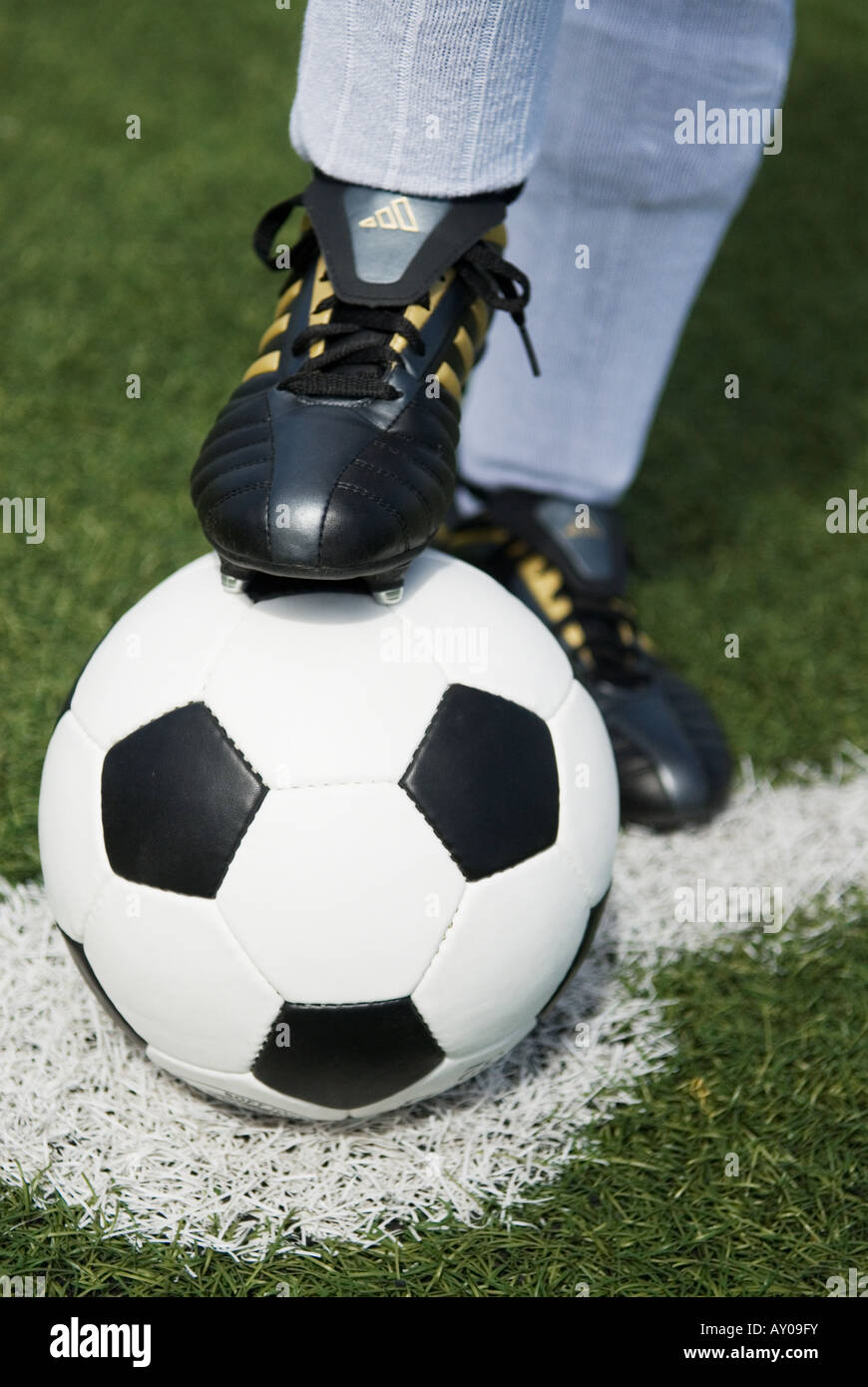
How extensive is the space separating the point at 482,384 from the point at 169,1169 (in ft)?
5.20

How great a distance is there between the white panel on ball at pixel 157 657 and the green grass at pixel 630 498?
24.1 inches

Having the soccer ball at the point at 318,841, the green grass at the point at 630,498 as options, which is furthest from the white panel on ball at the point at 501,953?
the green grass at the point at 630,498

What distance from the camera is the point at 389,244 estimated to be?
5.75 ft

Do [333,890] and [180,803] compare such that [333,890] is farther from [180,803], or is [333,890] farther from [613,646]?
[613,646]

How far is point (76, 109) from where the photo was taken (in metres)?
4.79

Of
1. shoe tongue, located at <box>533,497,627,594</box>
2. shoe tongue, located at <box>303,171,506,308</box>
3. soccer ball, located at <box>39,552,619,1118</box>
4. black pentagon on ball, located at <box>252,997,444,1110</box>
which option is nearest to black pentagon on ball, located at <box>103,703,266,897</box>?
soccer ball, located at <box>39,552,619,1118</box>

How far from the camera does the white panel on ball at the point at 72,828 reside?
5.31 ft

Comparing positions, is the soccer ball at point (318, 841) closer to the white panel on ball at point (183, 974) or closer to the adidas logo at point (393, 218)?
the white panel on ball at point (183, 974)

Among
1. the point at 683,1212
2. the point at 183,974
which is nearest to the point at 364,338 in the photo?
the point at 183,974

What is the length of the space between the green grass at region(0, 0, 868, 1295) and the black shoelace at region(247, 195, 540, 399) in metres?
0.98

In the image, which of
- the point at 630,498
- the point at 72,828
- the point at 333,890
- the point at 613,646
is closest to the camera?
the point at 333,890

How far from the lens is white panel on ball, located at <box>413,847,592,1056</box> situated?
1.57 metres

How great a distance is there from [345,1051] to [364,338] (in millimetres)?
937

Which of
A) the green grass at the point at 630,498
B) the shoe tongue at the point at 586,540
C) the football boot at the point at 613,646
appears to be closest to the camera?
the green grass at the point at 630,498
